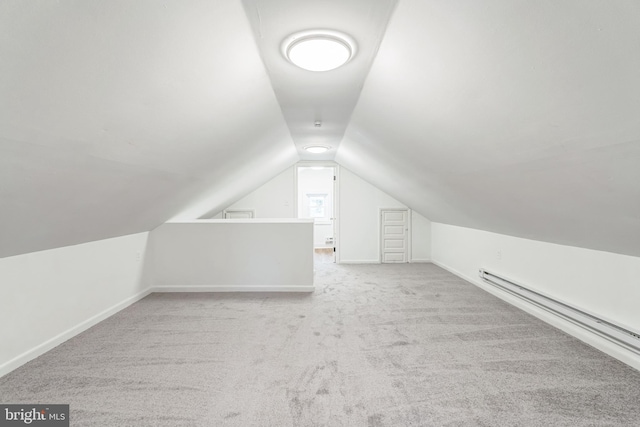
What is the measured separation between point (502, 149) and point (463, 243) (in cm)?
362

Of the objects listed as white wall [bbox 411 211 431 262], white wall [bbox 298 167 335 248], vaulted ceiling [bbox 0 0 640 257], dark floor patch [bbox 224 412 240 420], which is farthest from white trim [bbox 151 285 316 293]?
white wall [bbox 298 167 335 248]

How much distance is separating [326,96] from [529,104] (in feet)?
5.28

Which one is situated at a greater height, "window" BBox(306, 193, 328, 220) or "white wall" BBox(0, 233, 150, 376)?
"window" BBox(306, 193, 328, 220)

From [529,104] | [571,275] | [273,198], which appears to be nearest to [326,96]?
[529,104]

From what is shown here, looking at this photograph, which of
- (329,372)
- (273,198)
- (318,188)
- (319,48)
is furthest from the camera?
(318,188)

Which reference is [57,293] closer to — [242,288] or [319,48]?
[242,288]

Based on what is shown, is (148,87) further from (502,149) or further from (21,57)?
(502,149)

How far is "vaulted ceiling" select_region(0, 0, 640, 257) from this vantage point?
1.03m

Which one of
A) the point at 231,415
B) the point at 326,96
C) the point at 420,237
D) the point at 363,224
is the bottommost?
the point at 231,415

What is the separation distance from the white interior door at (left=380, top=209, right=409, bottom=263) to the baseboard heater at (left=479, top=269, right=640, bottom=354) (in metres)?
2.72

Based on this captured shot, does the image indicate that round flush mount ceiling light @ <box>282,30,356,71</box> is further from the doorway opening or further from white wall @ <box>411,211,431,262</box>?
the doorway opening

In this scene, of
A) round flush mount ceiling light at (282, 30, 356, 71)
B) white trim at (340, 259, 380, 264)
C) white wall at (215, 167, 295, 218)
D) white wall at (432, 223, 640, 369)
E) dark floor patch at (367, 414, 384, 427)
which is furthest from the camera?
white wall at (215, 167, 295, 218)

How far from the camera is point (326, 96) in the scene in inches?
102

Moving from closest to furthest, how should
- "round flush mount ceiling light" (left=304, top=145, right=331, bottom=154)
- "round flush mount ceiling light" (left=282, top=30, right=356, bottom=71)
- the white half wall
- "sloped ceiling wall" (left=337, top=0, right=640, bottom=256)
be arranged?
1. "sloped ceiling wall" (left=337, top=0, right=640, bottom=256)
2. "round flush mount ceiling light" (left=282, top=30, right=356, bottom=71)
3. the white half wall
4. "round flush mount ceiling light" (left=304, top=145, right=331, bottom=154)
